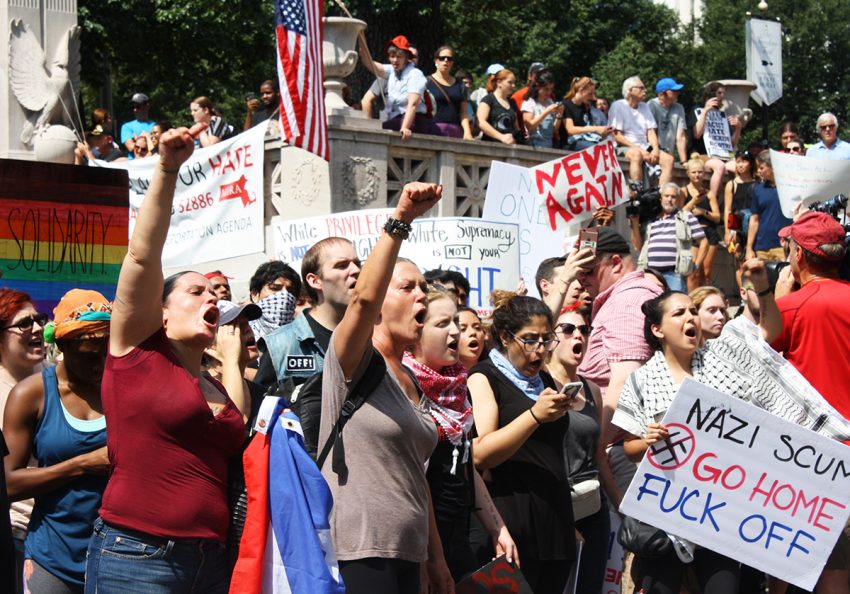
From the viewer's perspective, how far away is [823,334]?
6.56 meters

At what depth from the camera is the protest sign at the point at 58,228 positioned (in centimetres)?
670

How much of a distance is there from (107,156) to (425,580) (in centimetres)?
975

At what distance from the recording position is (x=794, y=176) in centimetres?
1186

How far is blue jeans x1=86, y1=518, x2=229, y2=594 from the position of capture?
4137 mm

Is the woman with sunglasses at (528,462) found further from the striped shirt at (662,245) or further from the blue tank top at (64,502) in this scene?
the striped shirt at (662,245)

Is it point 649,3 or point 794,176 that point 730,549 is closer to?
point 794,176

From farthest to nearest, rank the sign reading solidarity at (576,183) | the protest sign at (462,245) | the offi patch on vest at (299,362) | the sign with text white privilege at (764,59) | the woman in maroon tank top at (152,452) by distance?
the sign with text white privilege at (764,59), the sign reading solidarity at (576,183), the protest sign at (462,245), the offi patch on vest at (299,362), the woman in maroon tank top at (152,452)

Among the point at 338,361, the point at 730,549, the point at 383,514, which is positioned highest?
the point at 338,361

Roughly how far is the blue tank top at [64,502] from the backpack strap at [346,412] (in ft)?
2.67

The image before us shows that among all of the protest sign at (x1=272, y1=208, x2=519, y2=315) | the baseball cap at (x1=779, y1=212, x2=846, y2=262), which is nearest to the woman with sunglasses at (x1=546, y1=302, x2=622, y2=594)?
the baseball cap at (x1=779, y1=212, x2=846, y2=262)

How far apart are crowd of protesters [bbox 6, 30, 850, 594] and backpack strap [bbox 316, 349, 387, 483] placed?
0.01 m

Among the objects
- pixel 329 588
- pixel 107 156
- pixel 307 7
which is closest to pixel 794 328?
pixel 329 588

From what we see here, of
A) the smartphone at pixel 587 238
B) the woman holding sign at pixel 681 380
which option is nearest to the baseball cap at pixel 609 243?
the smartphone at pixel 587 238

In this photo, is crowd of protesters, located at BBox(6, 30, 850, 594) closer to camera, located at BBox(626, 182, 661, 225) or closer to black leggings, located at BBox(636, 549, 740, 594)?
black leggings, located at BBox(636, 549, 740, 594)
